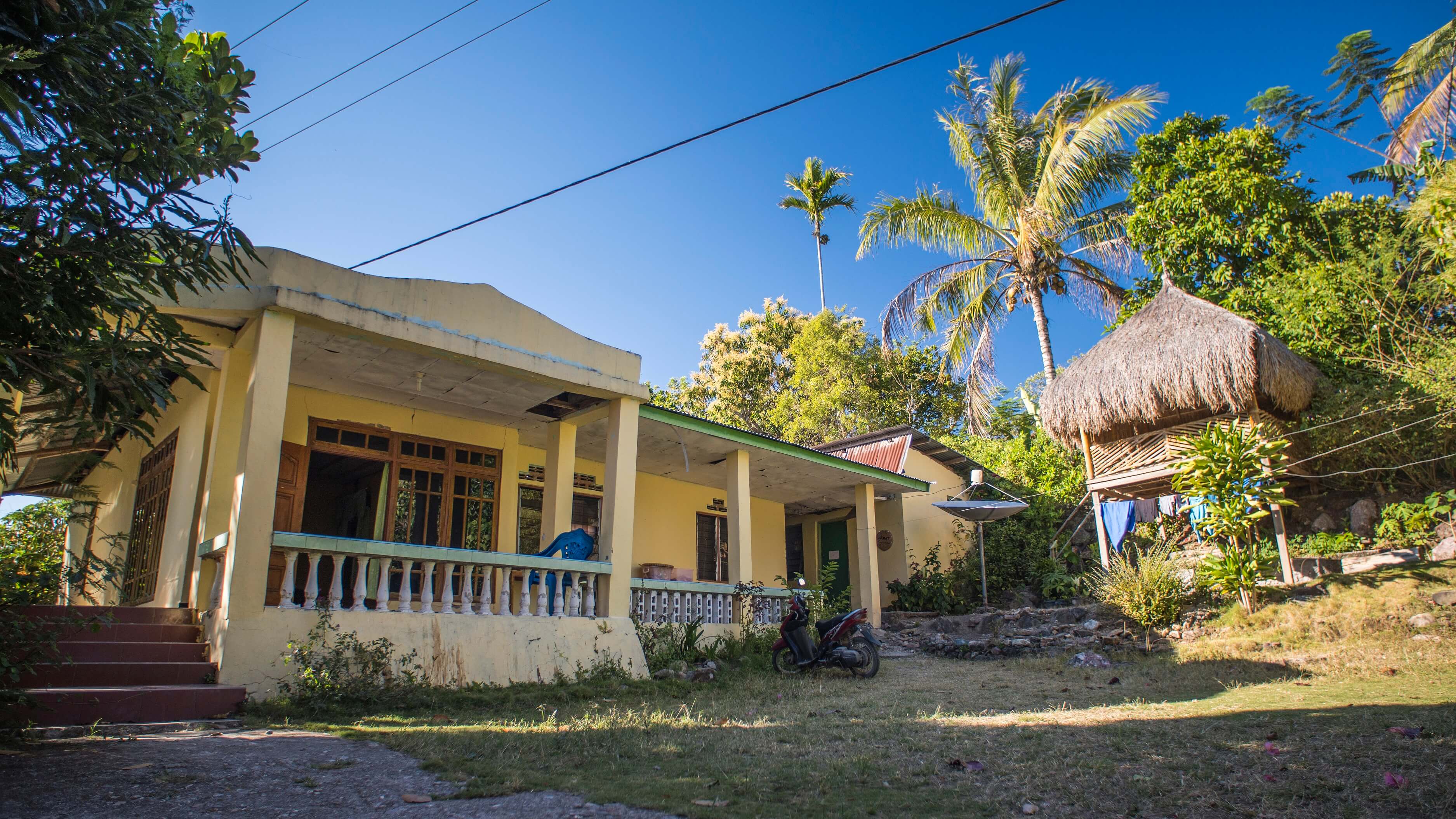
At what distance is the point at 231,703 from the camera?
17.1 ft

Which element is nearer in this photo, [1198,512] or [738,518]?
[1198,512]

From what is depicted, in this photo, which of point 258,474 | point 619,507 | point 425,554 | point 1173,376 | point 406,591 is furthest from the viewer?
point 1173,376

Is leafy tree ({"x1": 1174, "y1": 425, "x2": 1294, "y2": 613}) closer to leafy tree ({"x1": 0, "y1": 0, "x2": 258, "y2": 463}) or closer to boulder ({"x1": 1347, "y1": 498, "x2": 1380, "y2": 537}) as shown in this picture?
boulder ({"x1": 1347, "y1": 498, "x2": 1380, "y2": 537})

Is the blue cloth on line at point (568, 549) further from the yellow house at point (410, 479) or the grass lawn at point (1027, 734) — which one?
the grass lawn at point (1027, 734)

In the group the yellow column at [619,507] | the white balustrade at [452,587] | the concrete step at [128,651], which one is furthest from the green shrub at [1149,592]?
the concrete step at [128,651]

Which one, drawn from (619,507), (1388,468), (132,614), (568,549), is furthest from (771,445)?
(1388,468)

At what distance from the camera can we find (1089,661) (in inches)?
340

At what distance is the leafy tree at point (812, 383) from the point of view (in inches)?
899

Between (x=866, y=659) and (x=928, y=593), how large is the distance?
233 inches

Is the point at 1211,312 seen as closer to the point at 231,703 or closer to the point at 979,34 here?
the point at 979,34

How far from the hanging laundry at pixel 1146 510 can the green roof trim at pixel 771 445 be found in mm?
3771

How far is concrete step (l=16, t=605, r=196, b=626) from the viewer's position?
18.4ft

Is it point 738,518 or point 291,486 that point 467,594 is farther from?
point 738,518

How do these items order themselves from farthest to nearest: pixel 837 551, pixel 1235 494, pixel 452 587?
pixel 837 551, pixel 1235 494, pixel 452 587
